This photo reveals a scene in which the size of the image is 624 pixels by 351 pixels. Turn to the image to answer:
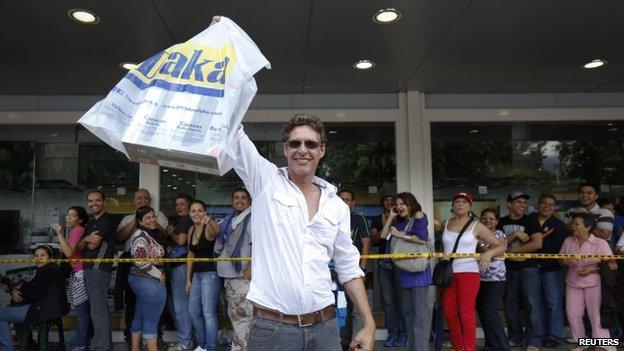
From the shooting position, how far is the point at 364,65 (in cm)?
649

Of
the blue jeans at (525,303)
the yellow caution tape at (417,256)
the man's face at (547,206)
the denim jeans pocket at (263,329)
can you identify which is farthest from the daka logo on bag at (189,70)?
the man's face at (547,206)

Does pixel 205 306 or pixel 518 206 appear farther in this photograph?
pixel 518 206

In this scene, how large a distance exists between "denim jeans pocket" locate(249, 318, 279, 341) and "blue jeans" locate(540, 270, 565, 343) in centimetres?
518

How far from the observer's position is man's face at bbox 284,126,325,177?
231cm

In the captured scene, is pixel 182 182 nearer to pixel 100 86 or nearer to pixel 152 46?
pixel 100 86

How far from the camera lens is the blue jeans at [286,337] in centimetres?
220

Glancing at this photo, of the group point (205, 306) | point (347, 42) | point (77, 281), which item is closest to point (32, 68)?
point (77, 281)

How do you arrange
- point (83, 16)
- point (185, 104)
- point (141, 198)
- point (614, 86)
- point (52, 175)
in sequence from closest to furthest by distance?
point (185, 104), point (83, 16), point (141, 198), point (614, 86), point (52, 175)

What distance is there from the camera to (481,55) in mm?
6160

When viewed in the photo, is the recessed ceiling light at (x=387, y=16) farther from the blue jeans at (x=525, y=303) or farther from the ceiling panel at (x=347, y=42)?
the blue jeans at (x=525, y=303)

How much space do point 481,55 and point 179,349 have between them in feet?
16.7

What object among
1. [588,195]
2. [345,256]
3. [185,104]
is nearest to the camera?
[185,104]

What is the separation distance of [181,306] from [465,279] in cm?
333

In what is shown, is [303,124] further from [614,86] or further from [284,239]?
[614,86]
